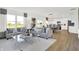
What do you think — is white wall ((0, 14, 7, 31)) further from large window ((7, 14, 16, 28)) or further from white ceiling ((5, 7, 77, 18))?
white ceiling ((5, 7, 77, 18))

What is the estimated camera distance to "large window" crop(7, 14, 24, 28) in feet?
12.6

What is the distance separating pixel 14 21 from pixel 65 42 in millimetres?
1704

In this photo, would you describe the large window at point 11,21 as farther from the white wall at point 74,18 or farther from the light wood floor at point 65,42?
the white wall at point 74,18

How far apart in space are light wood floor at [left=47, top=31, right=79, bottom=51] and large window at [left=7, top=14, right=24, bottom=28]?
1.16 meters

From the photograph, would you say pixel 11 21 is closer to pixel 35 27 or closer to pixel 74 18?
pixel 35 27

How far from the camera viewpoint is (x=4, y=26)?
3801 millimetres

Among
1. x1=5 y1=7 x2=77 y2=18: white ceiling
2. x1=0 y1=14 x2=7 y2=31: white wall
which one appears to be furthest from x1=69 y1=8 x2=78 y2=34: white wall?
x1=0 y1=14 x2=7 y2=31: white wall

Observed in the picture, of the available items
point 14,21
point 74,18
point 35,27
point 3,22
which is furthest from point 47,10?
point 3,22
